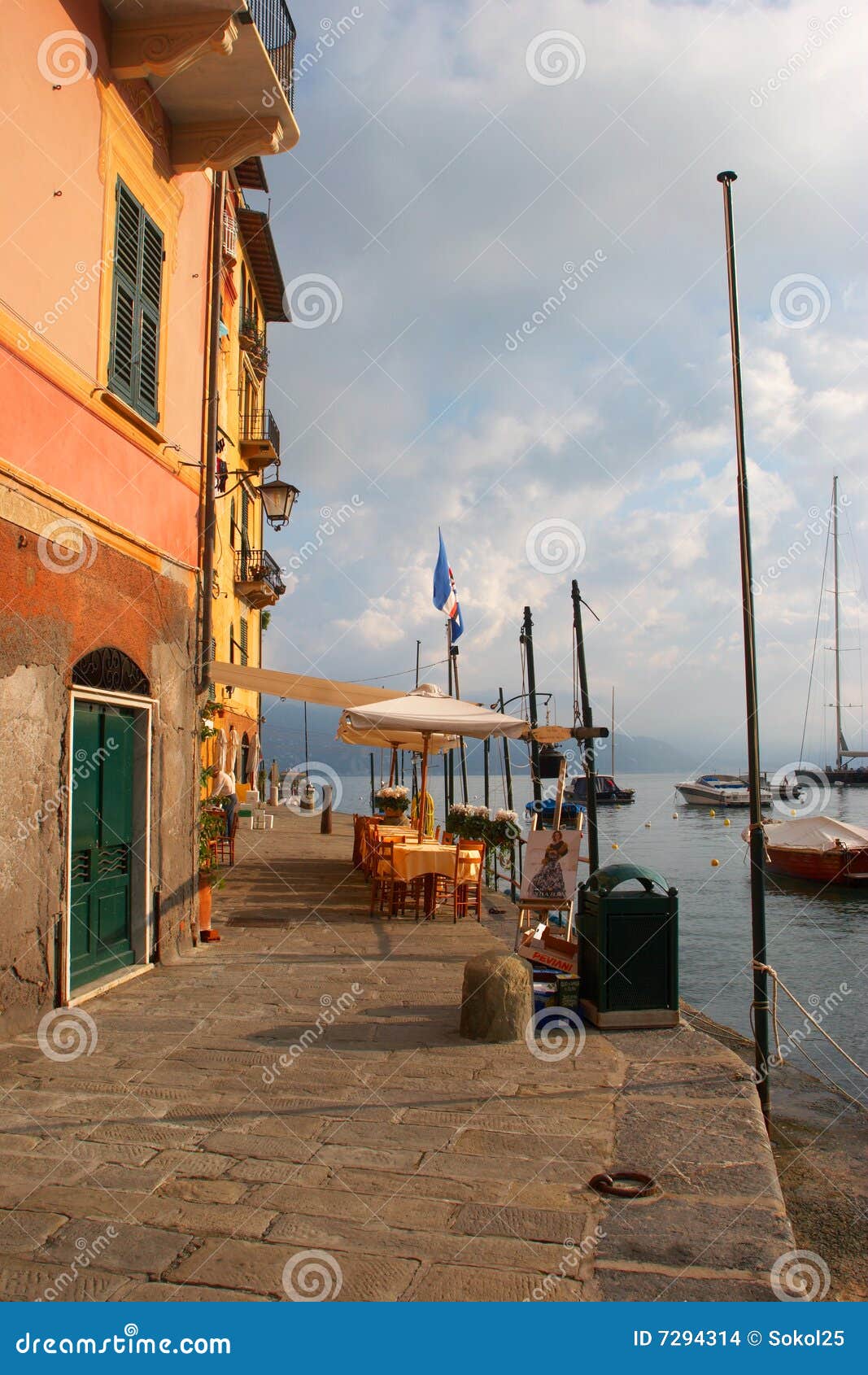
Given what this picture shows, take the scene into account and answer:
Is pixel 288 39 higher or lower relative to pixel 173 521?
higher

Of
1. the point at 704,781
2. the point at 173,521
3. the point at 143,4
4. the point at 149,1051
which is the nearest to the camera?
the point at 149,1051

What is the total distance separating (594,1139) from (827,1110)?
16.1 ft

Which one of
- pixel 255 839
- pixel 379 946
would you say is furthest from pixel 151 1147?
pixel 255 839

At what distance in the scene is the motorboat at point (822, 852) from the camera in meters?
31.4

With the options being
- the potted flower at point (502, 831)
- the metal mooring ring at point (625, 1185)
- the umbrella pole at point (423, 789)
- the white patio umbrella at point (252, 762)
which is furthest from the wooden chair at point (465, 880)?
the white patio umbrella at point (252, 762)

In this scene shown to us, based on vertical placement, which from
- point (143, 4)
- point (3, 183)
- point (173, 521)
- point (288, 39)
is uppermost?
point (288, 39)

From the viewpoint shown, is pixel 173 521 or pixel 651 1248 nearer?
pixel 651 1248

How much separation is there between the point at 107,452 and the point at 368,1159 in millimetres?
5823

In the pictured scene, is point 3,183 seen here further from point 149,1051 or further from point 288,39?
point 149,1051

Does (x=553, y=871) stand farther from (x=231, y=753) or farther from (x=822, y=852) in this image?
(x=822, y=852)

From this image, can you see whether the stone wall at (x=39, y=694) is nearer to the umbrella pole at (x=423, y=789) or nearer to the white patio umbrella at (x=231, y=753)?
the umbrella pole at (x=423, y=789)

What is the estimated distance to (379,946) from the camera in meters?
9.89

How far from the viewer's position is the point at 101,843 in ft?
25.7

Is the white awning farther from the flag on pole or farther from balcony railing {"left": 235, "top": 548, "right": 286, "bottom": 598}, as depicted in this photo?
balcony railing {"left": 235, "top": 548, "right": 286, "bottom": 598}
